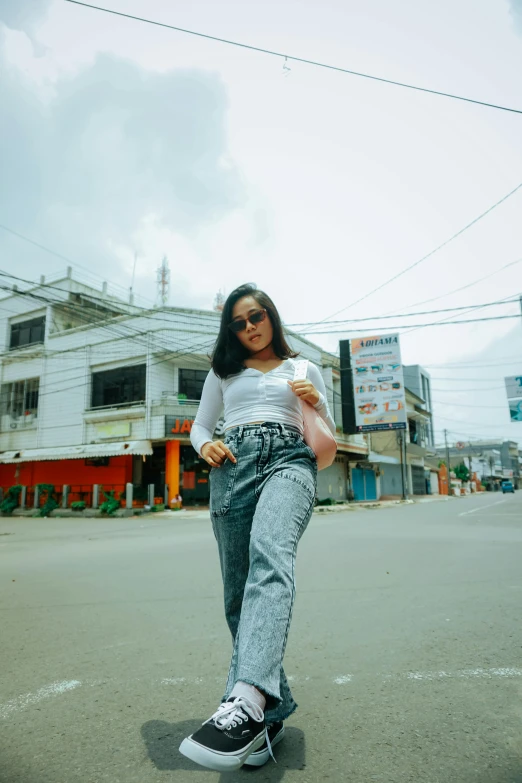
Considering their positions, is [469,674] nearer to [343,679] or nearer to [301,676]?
[343,679]

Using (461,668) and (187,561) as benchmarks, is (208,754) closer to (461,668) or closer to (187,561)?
(461,668)

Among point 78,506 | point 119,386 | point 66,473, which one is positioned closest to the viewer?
point 78,506

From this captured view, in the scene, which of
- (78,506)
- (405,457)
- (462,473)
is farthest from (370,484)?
(462,473)

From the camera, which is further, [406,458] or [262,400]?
[406,458]

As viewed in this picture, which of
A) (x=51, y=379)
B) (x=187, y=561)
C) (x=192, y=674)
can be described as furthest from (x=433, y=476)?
(x=192, y=674)

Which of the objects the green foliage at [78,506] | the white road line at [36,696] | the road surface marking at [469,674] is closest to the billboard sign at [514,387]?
the green foliage at [78,506]

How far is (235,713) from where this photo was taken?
1.53m

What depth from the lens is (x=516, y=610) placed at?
3889 mm

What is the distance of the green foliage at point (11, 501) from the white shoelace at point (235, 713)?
23439 mm

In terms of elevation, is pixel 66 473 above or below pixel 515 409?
below

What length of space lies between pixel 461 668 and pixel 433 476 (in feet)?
192

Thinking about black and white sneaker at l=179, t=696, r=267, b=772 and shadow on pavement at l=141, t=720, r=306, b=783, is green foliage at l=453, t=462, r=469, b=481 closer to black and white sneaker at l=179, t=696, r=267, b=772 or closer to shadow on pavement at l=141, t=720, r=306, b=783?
shadow on pavement at l=141, t=720, r=306, b=783

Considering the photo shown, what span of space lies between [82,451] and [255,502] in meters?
23.3

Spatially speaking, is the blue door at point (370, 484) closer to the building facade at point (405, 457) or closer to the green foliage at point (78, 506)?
the building facade at point (405, 457)
